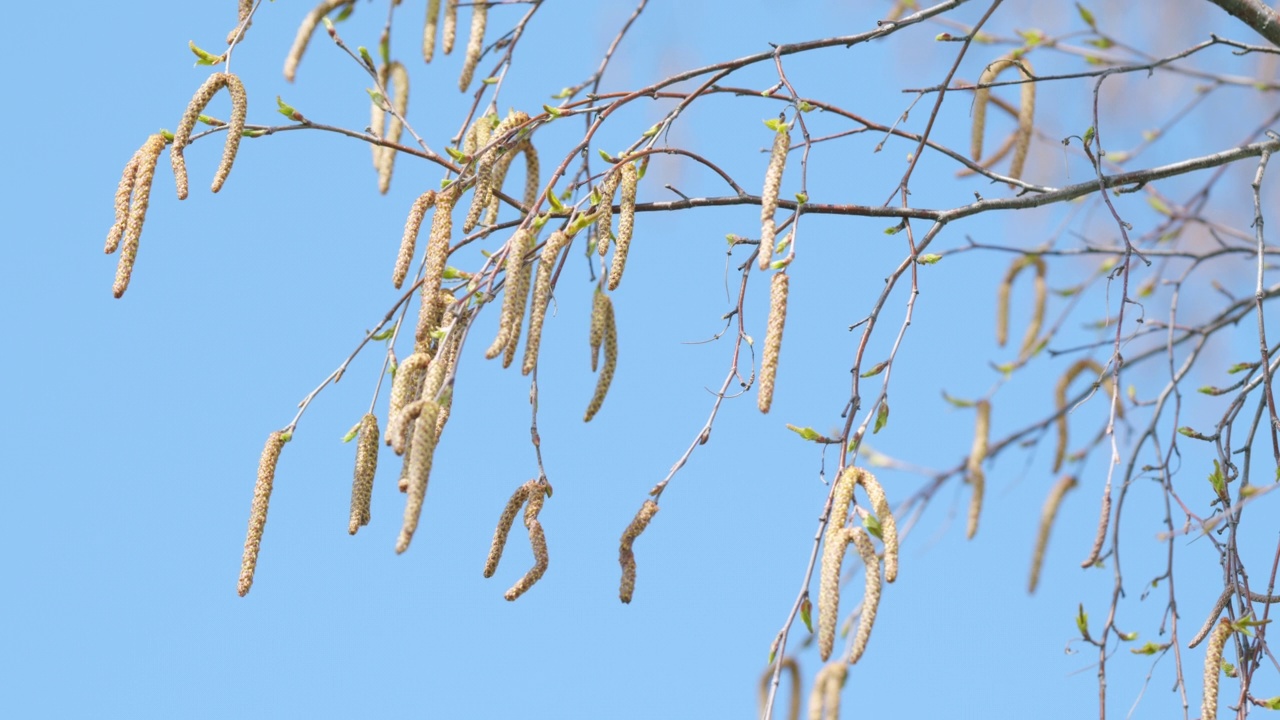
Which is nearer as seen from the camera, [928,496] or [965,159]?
[965,159]

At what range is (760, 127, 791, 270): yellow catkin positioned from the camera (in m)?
2.50

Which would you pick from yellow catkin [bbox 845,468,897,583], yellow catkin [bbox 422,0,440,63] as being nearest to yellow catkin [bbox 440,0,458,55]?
yellow catkin [bbox 422,0,440,63]

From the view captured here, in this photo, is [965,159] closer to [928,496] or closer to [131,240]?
[928,496]

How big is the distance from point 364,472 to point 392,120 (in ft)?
3.97

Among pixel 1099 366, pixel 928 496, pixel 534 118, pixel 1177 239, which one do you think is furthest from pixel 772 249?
pixel 1177 239

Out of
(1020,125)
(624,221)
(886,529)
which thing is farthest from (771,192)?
(1020,125)

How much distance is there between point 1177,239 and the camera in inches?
194

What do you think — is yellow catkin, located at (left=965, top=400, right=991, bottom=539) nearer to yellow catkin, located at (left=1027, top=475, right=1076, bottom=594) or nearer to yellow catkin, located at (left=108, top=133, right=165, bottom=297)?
yellow catkin, located at (left=1027, top=475, right=1076, bottom=594)

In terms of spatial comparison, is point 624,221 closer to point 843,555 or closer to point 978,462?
point 843,555

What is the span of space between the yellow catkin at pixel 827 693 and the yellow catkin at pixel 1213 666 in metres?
0.69

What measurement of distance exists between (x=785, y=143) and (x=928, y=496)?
141 centimetres

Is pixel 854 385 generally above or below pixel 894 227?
below

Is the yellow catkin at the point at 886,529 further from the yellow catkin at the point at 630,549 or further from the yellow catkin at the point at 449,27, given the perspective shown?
the yellow catkin at the point at 449,27

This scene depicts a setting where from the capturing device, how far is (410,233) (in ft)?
8.79
